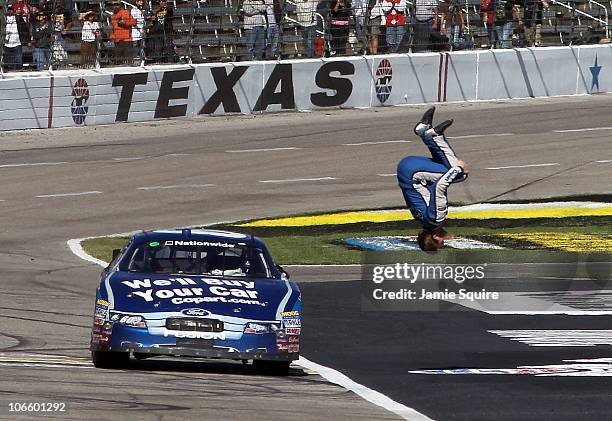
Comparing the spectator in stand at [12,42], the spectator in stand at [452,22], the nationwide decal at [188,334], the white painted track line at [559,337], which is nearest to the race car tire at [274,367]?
the nationwide decal at [188,334]

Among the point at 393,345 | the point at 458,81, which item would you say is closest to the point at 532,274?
the point at 393,345

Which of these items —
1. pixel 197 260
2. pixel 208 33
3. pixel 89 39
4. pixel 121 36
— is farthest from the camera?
pixel 208 33

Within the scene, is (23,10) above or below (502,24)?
above

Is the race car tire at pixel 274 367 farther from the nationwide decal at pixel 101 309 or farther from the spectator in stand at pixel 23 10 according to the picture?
the spectator in stand at pixel 23 10

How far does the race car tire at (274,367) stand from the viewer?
12812 mm

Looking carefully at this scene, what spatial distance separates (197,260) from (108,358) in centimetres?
152

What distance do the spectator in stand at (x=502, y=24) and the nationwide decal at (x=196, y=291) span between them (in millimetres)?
26044

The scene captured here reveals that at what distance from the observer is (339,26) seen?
36.8 metres

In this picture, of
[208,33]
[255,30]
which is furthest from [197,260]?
[208,33]

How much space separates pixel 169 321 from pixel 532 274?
10027 millimetres

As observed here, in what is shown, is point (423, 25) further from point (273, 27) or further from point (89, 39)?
point (89, 39)

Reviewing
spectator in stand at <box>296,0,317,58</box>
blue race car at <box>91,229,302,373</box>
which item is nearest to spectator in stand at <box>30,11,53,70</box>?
spectator in stand at <box>296,0,317,58</box>

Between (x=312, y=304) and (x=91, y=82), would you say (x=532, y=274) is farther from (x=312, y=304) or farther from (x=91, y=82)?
(x=91, y=82)

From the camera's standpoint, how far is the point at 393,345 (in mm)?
15039
